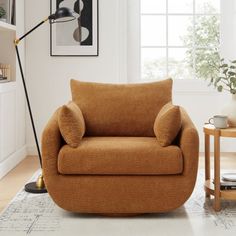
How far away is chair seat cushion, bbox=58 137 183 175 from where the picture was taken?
3.42 meters

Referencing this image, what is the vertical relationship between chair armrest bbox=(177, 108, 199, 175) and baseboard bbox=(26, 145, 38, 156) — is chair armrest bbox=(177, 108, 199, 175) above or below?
above

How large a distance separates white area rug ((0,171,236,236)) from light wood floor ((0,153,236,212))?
31 centimetres

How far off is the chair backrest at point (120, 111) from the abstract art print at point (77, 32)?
1.77 meters

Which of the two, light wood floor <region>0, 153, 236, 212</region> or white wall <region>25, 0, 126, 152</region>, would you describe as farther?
white wall <region>25, 0, 126, 152</region>

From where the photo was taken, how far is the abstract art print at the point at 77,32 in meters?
5.73

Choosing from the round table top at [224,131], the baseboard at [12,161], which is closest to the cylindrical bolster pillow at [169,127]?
the round table top at [224,131]

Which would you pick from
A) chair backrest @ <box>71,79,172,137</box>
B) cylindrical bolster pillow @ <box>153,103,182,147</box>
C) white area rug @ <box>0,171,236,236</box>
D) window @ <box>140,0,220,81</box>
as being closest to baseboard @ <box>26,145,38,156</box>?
window @ <box>140,0,220,81</box>

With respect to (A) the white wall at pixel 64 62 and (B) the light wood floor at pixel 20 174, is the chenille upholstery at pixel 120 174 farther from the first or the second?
Result: (A) the white wall at pixel 64 62

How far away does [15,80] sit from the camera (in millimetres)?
5371

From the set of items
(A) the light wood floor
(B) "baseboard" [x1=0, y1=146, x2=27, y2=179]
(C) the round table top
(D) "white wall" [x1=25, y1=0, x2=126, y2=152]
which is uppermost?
(D) "white wall" [x1=25, y1=0, x2=126, y2=152]

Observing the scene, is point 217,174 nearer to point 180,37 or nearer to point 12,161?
point 12,161

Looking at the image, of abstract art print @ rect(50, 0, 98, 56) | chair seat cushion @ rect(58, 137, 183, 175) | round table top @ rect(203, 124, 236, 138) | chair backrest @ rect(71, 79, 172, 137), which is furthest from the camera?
abstract art print @ rect(50, 0, 98, 56)

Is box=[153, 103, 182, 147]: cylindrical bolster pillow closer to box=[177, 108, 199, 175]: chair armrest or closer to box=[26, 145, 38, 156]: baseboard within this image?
box=[177, 108, 199, 175]: chair armrest

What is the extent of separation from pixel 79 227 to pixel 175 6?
334 cm
